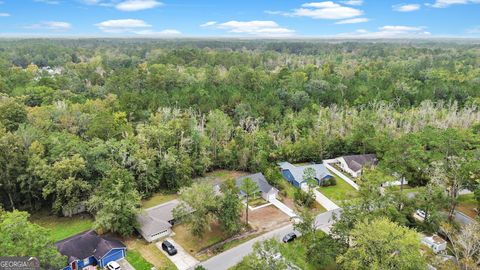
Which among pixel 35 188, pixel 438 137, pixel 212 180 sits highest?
pixel 438 137

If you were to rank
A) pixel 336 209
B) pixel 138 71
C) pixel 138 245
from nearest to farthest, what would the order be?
pixel 138 245
pixel 336 209
pixel 138 71

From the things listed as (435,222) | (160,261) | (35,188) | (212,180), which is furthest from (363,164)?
(35,188)

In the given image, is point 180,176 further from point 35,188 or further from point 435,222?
point 435,222

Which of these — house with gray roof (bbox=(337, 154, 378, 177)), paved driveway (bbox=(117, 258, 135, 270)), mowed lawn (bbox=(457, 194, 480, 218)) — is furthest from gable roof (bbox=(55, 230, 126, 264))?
mowed lawn (bbox=(457, 194, 480, 218))

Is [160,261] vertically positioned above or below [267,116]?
below

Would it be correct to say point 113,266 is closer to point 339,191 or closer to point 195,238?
point 195,238

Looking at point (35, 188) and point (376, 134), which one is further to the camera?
point (376, 134)

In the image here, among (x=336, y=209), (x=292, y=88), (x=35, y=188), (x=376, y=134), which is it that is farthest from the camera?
(x=292, y=88)

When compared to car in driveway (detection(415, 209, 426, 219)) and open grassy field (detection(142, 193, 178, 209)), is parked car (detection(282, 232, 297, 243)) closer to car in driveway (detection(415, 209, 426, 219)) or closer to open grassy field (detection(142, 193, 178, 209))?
car in driveway (detection(415, 209, 426, 219))

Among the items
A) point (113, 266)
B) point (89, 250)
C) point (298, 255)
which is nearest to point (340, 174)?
point (298, 255)
